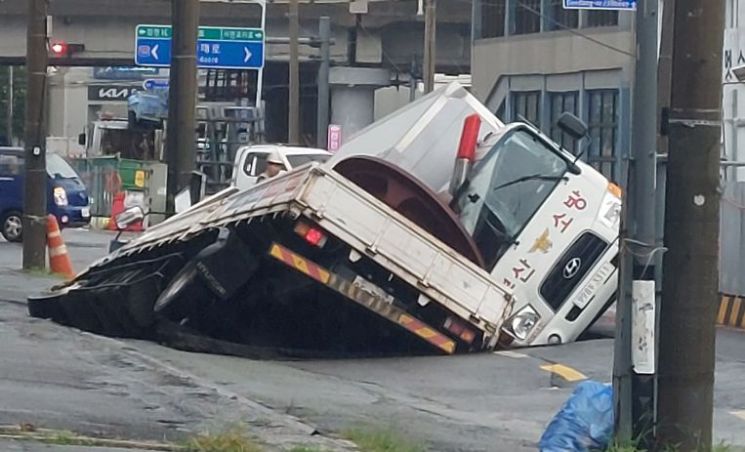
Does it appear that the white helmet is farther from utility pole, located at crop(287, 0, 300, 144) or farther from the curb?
utility pole, located at crop(287, 0, 300, 144)

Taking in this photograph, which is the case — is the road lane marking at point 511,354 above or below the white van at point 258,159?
below

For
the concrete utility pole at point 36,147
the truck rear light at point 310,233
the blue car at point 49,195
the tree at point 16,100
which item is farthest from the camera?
the tree at point 16,100

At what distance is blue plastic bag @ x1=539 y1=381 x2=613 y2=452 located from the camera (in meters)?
8.84

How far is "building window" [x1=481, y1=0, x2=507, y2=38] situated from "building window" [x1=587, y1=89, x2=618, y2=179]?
567 cm

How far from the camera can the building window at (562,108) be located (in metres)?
33.7

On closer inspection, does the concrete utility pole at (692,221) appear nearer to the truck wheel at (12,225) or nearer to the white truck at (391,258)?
the white truck at (391,258)

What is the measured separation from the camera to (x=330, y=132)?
45000 mm

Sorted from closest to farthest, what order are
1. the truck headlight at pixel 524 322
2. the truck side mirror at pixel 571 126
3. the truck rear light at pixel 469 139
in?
the truck side mirror at pixel 571 126 < the truck headlight at pixel 524 322 < the truck rear light at pixel 469 139

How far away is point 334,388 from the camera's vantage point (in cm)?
1254

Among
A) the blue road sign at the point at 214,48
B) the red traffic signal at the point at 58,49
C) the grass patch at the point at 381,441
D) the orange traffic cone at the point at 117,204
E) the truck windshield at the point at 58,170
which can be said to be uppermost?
the red traffic signal at the point at 58,49

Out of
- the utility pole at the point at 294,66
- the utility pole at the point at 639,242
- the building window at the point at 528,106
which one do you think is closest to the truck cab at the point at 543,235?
the utility pole at the point at 639,242

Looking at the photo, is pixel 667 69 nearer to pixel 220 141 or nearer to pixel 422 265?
pixel 422 265

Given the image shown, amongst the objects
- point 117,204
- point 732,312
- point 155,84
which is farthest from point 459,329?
point 155,84

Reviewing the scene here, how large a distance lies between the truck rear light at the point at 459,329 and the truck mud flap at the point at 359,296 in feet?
0.33
